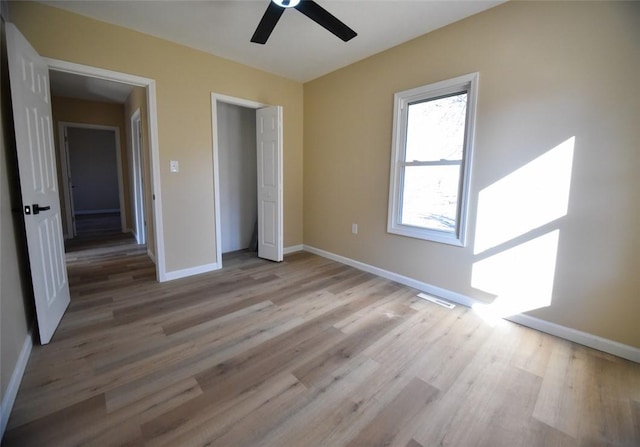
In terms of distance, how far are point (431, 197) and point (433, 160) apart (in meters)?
0.38

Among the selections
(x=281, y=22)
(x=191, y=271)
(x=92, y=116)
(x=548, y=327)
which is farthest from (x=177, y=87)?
(x=548, y=327)

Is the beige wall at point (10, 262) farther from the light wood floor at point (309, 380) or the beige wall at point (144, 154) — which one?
the beige wall at point (144, 154)

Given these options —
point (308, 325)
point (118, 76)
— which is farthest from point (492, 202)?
point (118, 76)

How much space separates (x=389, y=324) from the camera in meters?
2.29

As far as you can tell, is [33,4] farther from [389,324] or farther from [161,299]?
[389,324]

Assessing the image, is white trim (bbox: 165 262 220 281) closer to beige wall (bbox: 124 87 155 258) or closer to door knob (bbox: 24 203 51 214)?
beige wall (bbox: 124 87 155 258)

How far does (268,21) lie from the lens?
79.5 inches

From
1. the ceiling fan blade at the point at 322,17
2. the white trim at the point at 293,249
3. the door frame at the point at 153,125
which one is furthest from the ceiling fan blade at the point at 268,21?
the white trim at the point at 293,249

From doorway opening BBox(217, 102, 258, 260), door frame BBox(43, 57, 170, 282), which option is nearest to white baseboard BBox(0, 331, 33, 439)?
door frame BBox(43, 57, 170, 282)

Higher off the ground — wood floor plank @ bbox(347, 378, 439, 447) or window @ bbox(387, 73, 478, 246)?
window @ bbox(387, 73, 478, 246)

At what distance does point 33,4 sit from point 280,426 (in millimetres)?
3685

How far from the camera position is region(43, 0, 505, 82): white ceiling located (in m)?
2.29

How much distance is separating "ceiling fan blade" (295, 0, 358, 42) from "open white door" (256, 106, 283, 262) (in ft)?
5.12

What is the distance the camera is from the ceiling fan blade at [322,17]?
1.87 metres
